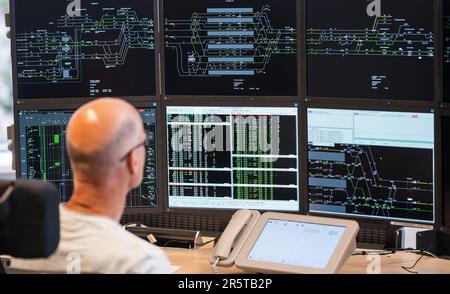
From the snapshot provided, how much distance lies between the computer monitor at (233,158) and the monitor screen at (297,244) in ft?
0.93

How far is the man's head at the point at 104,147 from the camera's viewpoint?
271cm

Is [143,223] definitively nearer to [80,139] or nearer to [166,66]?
[166,66]

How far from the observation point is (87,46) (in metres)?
4.20

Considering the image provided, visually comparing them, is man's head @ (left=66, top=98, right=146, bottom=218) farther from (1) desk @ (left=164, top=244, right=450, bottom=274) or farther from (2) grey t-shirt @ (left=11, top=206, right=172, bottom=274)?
(1) desk @ (left=164, top=244, right=450, bottom=274)

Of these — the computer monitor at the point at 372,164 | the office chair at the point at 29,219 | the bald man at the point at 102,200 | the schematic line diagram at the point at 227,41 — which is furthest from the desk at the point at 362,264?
the office chair at the point at 29,219

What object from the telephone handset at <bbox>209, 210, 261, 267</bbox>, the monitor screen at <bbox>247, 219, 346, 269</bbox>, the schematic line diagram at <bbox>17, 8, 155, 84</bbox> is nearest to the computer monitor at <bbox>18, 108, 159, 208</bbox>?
the schematic line diagram at <bbox>17, 8, 155, 84</bbox>

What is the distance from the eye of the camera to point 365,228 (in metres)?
4.00

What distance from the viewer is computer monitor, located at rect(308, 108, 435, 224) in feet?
12.4

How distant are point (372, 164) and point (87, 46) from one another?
126 cm

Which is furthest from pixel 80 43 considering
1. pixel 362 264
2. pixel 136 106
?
pixel 362 264

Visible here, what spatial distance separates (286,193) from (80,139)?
4.96 feet

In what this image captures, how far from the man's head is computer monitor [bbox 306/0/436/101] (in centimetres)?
136
